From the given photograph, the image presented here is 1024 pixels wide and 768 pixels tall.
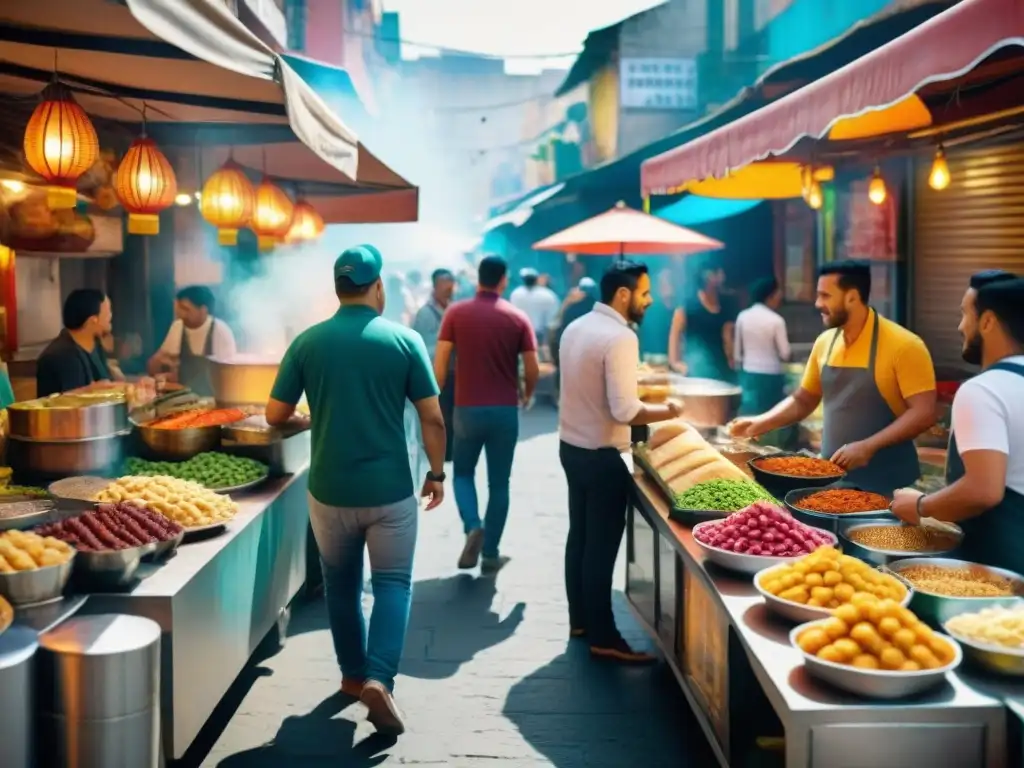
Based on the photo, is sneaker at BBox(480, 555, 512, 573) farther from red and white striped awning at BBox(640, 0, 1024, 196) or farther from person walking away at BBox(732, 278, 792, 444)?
person walking away at BBox(732, 278, 792, 444)

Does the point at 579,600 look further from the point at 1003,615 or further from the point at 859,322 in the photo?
the point at 1003,615

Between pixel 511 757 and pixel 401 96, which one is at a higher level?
pixel 401 96

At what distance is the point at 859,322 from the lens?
214 inches

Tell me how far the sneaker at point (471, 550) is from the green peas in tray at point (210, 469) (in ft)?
7.18

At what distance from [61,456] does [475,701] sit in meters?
2.64

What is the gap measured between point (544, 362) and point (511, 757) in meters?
14.2

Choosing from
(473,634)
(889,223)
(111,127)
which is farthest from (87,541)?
(889,223)

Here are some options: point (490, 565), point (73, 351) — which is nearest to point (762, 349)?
point (490, 565)

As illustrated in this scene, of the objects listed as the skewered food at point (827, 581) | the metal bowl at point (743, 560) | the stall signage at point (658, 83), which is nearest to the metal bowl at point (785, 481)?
the metal bowl at point (743, 560)

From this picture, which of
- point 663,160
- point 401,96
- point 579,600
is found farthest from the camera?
point 401,96

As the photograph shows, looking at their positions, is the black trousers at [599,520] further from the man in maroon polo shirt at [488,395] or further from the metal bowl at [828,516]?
the man in maroon polo shirt at [488,395]

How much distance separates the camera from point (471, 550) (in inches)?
304

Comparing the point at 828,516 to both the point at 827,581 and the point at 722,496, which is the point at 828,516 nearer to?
the point at 722,496

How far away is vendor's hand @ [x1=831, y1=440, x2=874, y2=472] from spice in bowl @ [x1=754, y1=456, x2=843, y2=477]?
0.13ft
